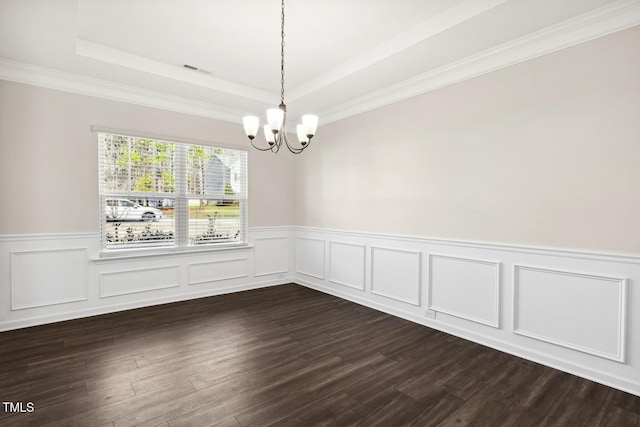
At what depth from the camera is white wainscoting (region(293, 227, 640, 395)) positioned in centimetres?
244

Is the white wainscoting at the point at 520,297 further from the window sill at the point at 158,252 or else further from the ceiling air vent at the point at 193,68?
the ceiling air vent at the point at 193,68

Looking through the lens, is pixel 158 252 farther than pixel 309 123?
Yes

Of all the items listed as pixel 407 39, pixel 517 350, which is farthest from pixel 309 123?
pixel 517 350

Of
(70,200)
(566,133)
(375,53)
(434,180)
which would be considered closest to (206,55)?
(375,53)

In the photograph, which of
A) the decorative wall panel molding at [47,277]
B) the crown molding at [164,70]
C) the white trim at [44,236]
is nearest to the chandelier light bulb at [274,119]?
the crown molding at [164,70]

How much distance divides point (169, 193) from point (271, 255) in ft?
5.99

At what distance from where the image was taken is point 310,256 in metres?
5.29

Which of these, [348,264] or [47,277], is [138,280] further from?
[348,264]

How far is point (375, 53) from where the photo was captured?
330 cm

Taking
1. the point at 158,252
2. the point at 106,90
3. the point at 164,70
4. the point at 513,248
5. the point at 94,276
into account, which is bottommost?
the point at 94,276

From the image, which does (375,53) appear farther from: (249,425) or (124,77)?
(249,425)

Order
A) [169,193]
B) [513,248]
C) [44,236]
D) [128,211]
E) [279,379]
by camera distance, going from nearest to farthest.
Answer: [279,379]
[513,248]
[44,236]
[128,211]
[169,193]

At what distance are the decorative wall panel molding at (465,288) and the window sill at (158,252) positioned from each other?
283 cm

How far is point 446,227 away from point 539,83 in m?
1.53
